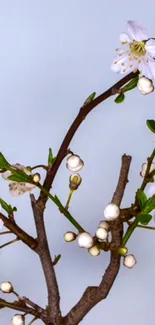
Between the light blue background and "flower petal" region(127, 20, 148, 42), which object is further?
the light blue background

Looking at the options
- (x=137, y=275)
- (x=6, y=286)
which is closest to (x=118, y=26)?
(x=137, y=275)

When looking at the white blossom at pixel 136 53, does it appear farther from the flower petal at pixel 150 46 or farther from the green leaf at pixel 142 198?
the green leaf at pixel 142 198

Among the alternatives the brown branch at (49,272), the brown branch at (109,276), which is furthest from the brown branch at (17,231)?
the brown branch at (109,276)

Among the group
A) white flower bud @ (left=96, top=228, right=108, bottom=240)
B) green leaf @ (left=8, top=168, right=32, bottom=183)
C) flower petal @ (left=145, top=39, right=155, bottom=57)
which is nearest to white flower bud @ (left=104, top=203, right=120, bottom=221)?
white flower bud @ (left=96, top=228, right=108, bottom=240)

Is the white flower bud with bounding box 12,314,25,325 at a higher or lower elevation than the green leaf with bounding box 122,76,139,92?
lower

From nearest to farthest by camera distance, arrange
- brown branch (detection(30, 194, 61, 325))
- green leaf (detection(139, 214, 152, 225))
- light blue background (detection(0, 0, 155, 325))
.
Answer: green leaf (detection(139, 214, 152, 225))
brown branch (detection(30, 194, 61, 325))
light blue background (detection(0, 0, 155, 325))

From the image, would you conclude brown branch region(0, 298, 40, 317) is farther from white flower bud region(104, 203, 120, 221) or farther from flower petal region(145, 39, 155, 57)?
flower petal region(145, 39, 155, 57)

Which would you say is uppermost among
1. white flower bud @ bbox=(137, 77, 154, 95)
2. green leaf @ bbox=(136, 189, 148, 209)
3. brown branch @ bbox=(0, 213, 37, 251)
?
white flower bud @ bbox=(137, 77, 154, 95)

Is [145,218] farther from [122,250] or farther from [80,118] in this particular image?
[80,118]

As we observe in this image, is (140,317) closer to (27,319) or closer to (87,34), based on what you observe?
(27,319)

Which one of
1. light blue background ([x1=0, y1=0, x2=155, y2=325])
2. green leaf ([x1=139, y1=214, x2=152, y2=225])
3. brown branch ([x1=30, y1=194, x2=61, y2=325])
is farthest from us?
light blue background ([x1=0, y1=0, x2=155, y2=325])
